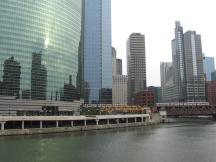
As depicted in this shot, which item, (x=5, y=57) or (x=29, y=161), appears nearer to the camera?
(x=29, y=161)

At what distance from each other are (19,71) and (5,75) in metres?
9.89

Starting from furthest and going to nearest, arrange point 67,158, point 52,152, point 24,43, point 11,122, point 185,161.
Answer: point 24,43 < point 11,122 < point 52,152 < point 67,158 < point 185,161

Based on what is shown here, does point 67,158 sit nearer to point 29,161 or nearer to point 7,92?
point 29,161

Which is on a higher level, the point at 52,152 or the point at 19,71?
the point at 19,71

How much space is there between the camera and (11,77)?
18962cm

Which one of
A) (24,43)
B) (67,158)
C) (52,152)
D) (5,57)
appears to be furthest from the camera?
(24,43)

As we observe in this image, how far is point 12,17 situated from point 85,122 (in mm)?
73740

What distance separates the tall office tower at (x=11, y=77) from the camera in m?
186

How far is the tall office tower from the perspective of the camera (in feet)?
610

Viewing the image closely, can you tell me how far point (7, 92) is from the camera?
186250mm

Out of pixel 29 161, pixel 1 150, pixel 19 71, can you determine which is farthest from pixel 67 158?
pixel 19 71

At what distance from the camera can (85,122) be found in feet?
620

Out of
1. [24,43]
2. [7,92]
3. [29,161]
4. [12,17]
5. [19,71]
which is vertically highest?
[12,17]

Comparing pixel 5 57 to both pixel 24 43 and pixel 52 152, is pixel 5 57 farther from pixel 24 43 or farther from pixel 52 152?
pixel 52 152
